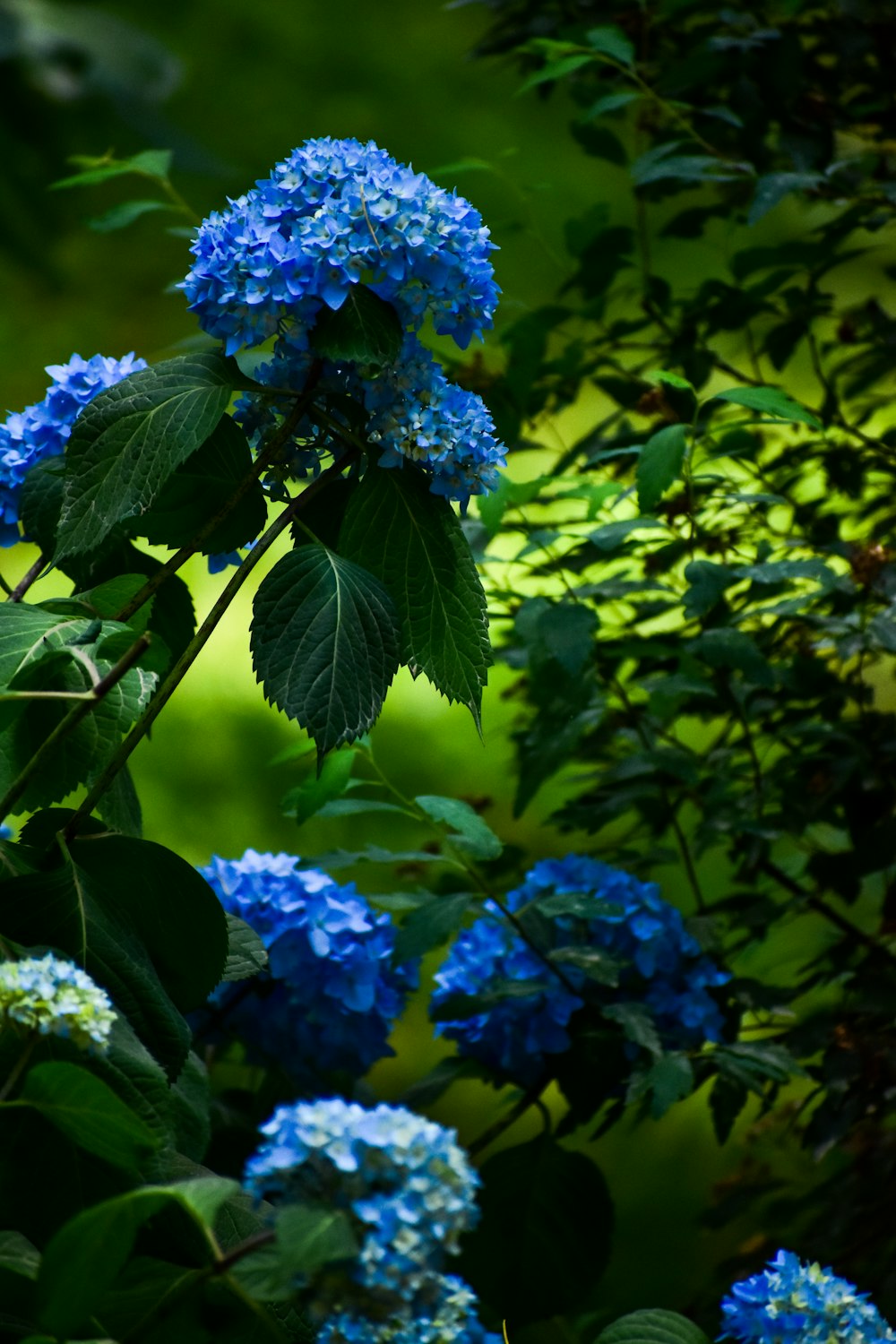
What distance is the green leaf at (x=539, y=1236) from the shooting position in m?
0.86

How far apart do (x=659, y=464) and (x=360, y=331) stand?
0.34 meters

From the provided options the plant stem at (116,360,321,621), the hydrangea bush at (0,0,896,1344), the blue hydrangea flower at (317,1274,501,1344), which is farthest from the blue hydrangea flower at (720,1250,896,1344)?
the plant stem at (116,360,321,621)

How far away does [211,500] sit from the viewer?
0.55m

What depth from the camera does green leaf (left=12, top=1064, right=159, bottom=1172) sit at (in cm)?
37

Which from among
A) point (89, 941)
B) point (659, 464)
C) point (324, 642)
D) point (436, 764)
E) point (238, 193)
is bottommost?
point (89, 941)

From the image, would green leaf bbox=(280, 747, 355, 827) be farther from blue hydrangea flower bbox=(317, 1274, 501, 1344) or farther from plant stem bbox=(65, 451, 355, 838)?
blue hydrangea flower bbox=(317, 1274, 501, 1344)

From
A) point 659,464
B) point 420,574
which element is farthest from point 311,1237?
point 659,464

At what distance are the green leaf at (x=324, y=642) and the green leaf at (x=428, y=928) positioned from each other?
13.4 inches

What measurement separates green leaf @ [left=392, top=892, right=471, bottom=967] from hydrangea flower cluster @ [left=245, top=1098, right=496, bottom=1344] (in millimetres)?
463

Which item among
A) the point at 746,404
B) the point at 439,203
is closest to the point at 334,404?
the point at 439,203

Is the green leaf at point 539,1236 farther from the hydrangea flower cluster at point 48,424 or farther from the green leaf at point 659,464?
the hydrangea flower cluster at point 48,424

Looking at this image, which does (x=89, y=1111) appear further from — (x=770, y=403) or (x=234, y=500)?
(x=770, y=403)

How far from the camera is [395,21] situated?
1.85 meters

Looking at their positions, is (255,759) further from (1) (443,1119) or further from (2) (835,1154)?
(2) (835,1154)
